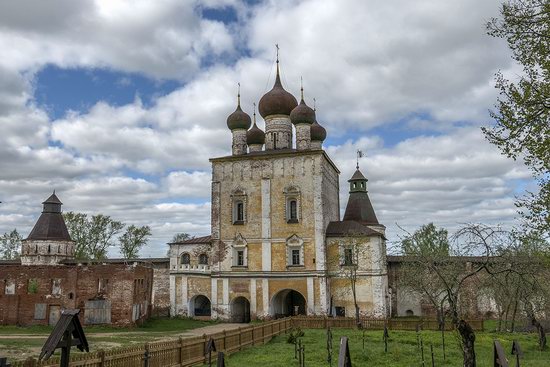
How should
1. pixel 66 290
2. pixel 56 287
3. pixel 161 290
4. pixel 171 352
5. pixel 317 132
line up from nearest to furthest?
pixel 171 352 < pixel 66 290 < pixel 56 287 < pixel 161 290 < pixel 317 132

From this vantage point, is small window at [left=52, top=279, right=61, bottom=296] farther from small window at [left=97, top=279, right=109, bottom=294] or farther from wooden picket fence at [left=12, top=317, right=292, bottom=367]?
wooden picket fence at [left=12, top=317, right=292, bottom=367]

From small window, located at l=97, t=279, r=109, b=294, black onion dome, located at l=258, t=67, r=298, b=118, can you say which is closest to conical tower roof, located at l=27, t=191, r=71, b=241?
small window, located at l=97, t=279, r=109, b=294

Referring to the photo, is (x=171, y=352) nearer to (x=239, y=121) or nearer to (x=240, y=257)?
(x=240, y=257)

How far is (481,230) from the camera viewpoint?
13555 mm

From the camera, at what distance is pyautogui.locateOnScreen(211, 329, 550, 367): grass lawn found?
16.9m

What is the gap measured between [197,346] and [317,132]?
1058 inches

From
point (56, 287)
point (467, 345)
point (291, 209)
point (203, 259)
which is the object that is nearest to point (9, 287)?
point (56, 287)

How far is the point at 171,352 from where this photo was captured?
15.1 metres

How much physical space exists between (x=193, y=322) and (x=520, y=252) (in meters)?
24.2

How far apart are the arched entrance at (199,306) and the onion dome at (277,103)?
15370 millimetres

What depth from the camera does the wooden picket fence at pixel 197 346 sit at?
12125 mm

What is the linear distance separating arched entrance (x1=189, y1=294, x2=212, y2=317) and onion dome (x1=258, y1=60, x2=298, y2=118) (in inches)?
605

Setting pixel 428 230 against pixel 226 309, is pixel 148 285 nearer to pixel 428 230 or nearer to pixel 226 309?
pixel 226 309

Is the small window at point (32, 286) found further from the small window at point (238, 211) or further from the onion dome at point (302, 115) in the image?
the onion dome at point (302, 115)
